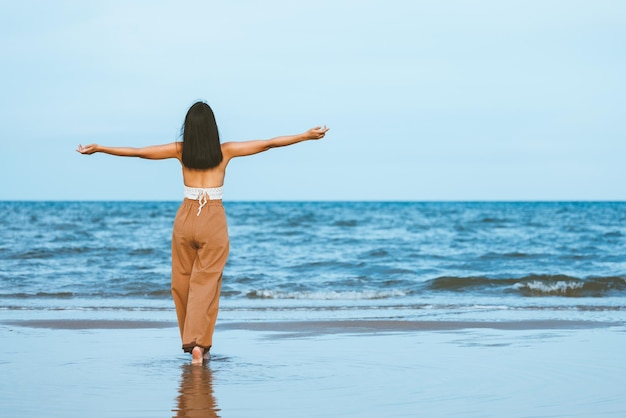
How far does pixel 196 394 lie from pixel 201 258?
1468 mm

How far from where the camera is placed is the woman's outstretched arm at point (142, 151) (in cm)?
623

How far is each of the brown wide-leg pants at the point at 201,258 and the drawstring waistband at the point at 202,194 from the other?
0.09ft

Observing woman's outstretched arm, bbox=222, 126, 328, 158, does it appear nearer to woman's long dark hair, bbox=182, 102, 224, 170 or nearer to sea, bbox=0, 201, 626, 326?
woman's long dark hair, bbox=182, 102, 224, 170

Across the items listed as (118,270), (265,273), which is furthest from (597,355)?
(118,270)

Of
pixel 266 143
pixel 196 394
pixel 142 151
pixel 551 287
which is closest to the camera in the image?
pixel 196 394

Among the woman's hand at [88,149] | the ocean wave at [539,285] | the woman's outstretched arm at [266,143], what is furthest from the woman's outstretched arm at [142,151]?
the ocean wave at [539,285]

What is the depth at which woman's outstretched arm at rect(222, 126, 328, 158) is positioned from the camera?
6043mm

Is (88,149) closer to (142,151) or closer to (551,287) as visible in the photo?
(142,151)

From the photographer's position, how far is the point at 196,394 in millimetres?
5305

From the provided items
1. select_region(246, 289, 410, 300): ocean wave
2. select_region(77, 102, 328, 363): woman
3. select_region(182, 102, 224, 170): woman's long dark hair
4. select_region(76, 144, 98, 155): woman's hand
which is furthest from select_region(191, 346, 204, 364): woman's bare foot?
select_region(246, 289, 410, 300): ocean wave

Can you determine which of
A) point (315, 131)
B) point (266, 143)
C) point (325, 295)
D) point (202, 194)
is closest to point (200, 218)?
point (202, 194)

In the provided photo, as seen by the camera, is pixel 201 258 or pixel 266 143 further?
pixel 201 258

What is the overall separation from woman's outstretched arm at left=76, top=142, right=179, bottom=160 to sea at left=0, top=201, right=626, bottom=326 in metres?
4.20

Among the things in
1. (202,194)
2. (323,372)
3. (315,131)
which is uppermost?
(315,131)
